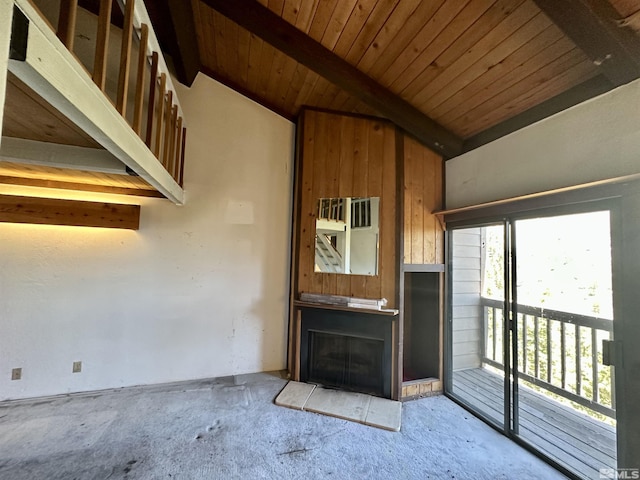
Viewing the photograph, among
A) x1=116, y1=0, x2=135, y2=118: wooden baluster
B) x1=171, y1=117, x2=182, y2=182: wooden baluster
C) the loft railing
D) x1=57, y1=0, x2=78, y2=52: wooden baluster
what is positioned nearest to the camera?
x1=57, y1=0, x2=78, y2=52: wooden baluster

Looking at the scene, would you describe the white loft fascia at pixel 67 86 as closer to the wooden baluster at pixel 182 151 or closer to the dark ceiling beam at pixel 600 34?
the wooden baluster at pixel 182 151

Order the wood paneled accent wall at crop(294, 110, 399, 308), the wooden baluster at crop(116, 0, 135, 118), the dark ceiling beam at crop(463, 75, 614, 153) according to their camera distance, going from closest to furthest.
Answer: the wooden baluster at crop(116, 0, 135, 118) < the dark ceiling beam at crop(463, 75, 614, 153) < the wood paneled accent wall at crop(294, 110, 399, 308)

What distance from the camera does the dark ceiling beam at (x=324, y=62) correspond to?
214 cm

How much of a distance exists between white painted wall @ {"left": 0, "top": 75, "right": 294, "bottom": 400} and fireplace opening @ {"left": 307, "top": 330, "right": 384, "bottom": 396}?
0.57 m

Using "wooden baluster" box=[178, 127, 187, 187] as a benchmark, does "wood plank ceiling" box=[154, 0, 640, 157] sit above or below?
above

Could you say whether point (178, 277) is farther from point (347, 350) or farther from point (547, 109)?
point (547, 109)

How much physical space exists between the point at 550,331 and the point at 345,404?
212 centimetres

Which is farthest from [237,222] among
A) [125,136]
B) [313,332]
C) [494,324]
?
[494,324]

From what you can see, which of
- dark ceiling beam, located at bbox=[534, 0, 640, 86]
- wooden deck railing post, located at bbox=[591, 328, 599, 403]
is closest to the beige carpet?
wooden deck railing post, located at bbox=[591, 328, 599, 403]

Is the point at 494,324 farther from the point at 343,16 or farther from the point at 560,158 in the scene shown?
the point at 343,16

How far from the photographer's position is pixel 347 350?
2.88 meters

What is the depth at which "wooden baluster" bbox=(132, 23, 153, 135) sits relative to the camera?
152cm

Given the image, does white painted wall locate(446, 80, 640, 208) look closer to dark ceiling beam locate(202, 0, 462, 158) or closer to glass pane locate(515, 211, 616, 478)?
glass pane locate(515, 211, 616, 478)

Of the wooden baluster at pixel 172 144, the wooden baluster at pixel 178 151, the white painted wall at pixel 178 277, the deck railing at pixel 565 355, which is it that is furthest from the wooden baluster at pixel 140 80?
the deck railing at pixel 565 355
